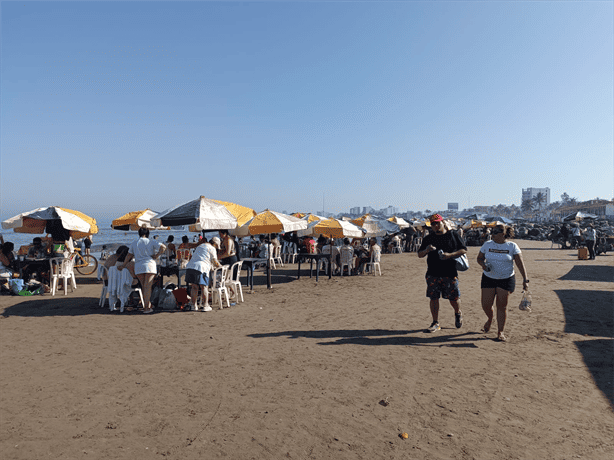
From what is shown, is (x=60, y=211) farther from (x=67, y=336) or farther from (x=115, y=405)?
(x=115, y=405)

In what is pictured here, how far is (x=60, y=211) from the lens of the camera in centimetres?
1015

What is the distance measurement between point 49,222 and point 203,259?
245 inches

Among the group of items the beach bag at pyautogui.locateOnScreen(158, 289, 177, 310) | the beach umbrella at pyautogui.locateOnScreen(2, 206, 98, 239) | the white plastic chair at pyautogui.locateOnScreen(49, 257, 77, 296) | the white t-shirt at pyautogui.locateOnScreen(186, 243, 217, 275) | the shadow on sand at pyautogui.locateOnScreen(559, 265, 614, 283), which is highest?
the beach umbrella at pyautogui.locateOnScreen(2, 206, 98, 239)

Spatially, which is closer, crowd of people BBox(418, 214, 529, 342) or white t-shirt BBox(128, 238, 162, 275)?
crowd of people BBox(418, 214, 529, 342)

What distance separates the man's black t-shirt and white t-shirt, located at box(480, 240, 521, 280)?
15.4 inches

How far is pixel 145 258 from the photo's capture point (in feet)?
23.9

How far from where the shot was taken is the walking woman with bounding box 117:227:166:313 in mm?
7184

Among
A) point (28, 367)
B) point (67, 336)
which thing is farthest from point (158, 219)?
point (28, 367)

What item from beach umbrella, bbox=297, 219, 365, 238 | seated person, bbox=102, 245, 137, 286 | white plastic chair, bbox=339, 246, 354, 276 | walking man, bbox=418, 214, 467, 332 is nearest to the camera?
walking man, bbox=418, 214, 467, 332

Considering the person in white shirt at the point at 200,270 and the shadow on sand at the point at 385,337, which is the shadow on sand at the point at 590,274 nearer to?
the shadow on sand at the point at 385,337

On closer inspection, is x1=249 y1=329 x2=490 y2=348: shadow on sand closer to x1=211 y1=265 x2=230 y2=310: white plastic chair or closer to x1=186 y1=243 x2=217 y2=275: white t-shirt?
x1=186 y1=243 x2=217 y2=275: white t-shirt

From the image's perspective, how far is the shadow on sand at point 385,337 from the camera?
5.42 m

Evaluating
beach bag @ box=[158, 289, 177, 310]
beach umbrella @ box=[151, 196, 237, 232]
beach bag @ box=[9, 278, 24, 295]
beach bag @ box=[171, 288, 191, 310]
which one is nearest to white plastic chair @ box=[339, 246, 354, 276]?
beach umbrella @ box=[151, 196, 237, 232]

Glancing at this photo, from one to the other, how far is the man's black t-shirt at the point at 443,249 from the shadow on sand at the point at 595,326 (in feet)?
6.26
